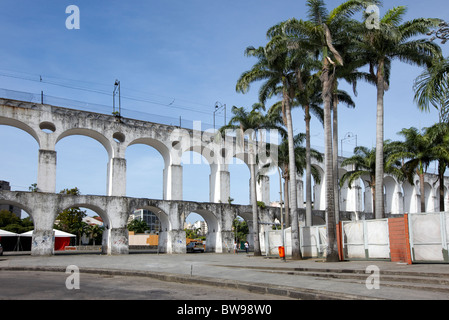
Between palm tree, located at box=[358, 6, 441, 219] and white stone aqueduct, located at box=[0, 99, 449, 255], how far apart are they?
13429 mm

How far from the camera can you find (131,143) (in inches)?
1396

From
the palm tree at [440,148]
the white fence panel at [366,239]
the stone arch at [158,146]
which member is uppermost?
the stone arch at [158,146]

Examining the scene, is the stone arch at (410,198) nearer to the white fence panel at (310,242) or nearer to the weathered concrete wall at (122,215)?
the weathered concrete wall at (122,215)

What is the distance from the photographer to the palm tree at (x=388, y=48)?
66.2 ft

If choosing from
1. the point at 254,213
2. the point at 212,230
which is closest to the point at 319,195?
the point at 212,230

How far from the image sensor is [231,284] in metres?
11.7

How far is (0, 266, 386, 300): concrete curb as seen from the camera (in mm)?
9203

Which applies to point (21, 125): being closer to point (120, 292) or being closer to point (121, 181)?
point (121, 181)

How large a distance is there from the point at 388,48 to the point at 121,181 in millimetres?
22114

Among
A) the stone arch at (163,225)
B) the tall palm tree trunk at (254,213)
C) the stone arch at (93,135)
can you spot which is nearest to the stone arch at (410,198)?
the tall palm tree trunk at (254,213)

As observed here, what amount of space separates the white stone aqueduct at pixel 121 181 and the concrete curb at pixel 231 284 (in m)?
12.7

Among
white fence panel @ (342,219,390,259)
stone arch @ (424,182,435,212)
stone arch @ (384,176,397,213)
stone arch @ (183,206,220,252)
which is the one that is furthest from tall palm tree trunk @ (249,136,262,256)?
stone arch @ (424,182,435,212)
